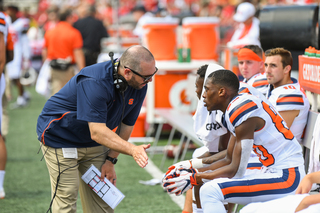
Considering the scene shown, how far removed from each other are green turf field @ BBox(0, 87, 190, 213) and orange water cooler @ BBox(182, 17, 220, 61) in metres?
1.99

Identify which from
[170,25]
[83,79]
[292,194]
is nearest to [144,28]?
[170,25]

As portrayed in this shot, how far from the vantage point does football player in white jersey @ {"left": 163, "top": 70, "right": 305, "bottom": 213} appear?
2.87 m

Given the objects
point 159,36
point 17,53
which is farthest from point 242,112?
point 17,53

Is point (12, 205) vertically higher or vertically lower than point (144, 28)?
lower

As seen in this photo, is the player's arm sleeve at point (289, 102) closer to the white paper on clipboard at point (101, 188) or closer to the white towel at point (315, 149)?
the white towel at point (315, 149)

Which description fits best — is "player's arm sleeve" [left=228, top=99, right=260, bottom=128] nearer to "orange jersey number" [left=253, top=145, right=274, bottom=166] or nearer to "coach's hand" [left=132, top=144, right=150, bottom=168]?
"orange jersey number" [left=253, top=145, right=274, bottom=166]

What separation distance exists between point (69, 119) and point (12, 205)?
6.44 ft

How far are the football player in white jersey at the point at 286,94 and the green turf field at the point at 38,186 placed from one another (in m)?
1.51

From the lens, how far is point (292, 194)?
2900 mm

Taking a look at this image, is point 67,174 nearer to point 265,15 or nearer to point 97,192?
point 97,192

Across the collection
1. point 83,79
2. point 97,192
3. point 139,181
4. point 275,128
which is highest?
point 83,79

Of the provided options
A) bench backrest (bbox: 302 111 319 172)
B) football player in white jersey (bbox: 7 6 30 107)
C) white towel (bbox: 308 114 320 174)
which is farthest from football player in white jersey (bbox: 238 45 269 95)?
football player in white jersey (bbox: 7 6 30 107)

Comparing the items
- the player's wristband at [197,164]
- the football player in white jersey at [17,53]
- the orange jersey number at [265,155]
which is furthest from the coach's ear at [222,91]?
the football player in white jersey at [17,53]

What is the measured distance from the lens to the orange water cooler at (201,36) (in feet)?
27.3
